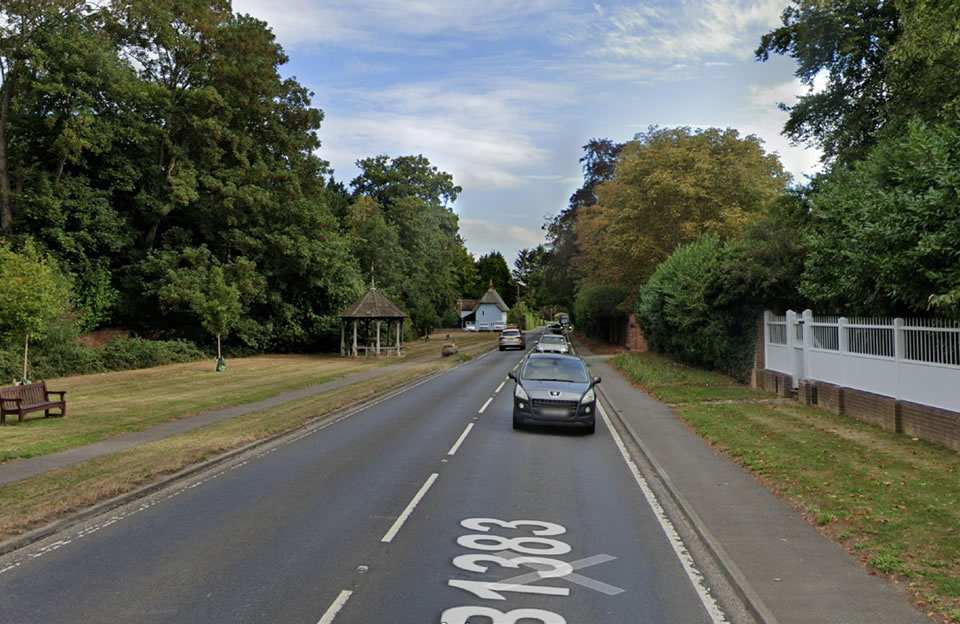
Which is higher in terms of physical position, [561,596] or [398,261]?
[398,261]

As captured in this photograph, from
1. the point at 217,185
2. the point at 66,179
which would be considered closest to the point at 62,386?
the point at 66,179

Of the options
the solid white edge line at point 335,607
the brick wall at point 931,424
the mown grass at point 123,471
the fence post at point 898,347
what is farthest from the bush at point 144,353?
the brick wall at point 931,424

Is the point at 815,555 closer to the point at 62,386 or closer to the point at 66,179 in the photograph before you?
the point at 62,386

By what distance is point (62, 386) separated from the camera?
24406 mm

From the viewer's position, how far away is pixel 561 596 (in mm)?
5594

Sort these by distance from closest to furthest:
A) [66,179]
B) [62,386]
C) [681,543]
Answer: [681,543]
[62,386]
[66,179]

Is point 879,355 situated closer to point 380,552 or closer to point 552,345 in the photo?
point 380,552

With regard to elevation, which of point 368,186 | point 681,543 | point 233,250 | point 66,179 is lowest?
point 681,543

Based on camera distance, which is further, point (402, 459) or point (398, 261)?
point (398, 261)

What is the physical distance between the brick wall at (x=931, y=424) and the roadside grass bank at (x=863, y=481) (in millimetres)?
177

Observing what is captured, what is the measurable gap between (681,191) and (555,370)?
23.1m

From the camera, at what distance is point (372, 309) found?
43125 millimetres

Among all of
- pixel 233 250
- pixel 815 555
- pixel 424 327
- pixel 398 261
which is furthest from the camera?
pixel 424 327

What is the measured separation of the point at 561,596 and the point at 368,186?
67941mm
